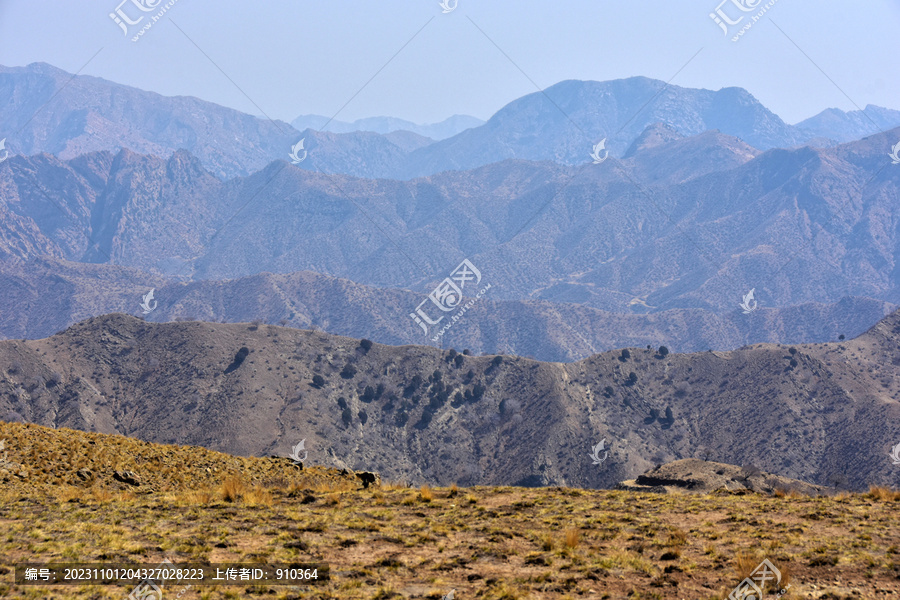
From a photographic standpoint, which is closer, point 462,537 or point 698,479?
point 462,537

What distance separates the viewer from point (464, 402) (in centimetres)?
10856

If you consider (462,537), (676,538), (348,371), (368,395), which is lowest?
(676,538)

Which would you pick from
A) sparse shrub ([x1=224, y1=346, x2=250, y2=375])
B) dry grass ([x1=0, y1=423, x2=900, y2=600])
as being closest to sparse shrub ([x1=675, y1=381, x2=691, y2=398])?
sparse shrub ([x1=224, y1=346, x2=250, y2=375])

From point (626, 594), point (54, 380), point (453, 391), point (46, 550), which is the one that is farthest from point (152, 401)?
point (626, 594)

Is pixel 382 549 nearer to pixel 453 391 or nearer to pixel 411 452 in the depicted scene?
pixel 411 452

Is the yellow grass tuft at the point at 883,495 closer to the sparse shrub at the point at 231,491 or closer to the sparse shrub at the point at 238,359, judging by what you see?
the sparse shrub at the point at 231,491

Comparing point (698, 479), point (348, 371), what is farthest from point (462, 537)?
point (348, 371)

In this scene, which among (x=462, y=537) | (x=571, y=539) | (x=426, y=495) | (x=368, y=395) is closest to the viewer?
(x=571, y=539)

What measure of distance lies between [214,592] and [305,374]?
94.8 metres

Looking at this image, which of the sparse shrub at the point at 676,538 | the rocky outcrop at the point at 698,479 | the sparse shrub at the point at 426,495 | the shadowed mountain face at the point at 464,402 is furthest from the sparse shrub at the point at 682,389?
the sparse shrub at the point at 676,538

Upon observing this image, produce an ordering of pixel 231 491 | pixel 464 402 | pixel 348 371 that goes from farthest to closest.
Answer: pixel 348 371, pixel 464 402, pixel 231 491

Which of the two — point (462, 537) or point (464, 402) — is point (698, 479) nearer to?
point (462, 537)

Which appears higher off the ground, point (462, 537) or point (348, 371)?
point (348, 371)

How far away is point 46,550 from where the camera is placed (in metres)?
15.3
